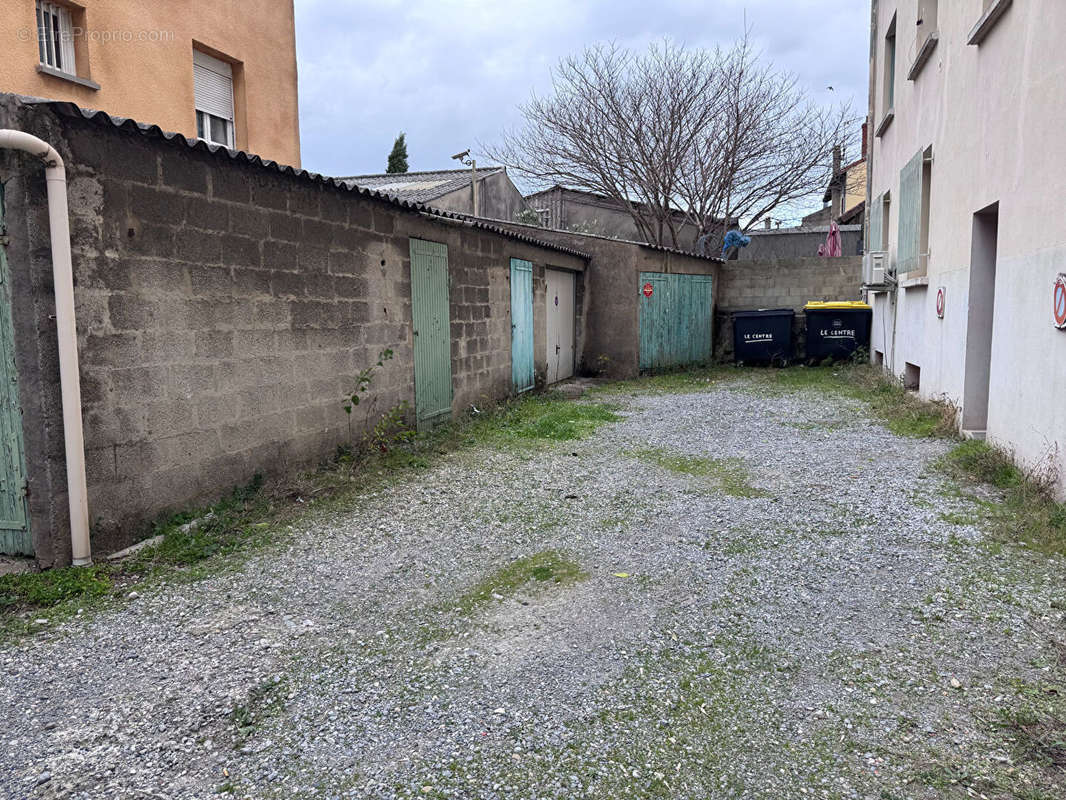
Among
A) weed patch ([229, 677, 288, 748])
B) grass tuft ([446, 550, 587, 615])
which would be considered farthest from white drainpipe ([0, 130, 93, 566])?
grass tuft ([446, 550, 587, 615])

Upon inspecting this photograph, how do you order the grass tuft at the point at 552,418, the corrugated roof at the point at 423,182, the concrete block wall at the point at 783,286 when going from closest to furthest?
the grass tuft at the point at 552,418 < the concrete block wall at the point at 783,286 < the corrugated roof at the point at 423,182

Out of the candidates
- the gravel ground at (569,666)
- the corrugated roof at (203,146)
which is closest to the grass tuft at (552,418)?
the corrugated roof at (203,146)

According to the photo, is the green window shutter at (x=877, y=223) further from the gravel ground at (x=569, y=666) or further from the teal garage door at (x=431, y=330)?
the gravel ground at (x=569, y=666)

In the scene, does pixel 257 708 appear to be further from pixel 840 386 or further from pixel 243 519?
pixel 840 386

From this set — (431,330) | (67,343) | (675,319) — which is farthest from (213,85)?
(675,319)

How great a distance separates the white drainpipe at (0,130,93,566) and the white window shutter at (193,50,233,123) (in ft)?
20.0

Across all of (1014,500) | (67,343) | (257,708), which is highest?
(67,343)

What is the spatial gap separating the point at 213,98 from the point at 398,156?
68.7 ft

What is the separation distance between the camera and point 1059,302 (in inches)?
171

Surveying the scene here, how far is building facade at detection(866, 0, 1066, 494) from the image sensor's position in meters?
4.58

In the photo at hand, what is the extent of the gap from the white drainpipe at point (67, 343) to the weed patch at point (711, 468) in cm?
397

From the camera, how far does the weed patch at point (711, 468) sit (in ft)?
17.1

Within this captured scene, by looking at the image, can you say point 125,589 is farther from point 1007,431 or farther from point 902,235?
point 902,235

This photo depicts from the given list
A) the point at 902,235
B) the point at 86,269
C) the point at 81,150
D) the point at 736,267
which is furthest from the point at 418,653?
the point at 736,267
